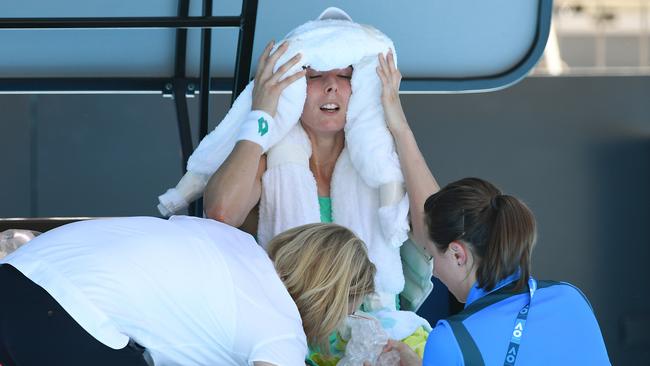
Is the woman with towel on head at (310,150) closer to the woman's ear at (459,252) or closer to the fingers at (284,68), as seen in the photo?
the fingers at (284,68)

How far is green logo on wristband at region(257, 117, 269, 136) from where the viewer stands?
2.84 metres

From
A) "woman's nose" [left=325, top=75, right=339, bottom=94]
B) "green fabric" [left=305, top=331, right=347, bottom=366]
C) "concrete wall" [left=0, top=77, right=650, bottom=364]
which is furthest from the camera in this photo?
"concrete wall" [left=0, top=77, right=650, bottom=364]

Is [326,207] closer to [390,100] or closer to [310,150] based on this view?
[310,150]

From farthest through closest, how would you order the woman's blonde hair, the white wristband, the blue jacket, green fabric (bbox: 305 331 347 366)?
the white wristband < green fabric (bbox: 305 331 347 366) < the woman's blonde hair < the blue jacket

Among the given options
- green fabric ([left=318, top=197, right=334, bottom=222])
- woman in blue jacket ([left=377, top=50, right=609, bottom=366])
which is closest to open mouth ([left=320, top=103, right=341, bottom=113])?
green fabric ([left=318, top=197, right=334, bottom=222])

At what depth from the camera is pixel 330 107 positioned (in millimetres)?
2951

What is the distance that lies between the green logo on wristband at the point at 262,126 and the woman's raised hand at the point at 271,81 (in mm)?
31

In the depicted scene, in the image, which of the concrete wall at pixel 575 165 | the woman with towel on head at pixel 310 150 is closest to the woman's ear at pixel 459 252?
the woman with towel on head at pixel 310 150

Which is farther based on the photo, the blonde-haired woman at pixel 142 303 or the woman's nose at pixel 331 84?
the woman's nose at pixel 331 84

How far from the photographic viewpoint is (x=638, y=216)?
16.7ft

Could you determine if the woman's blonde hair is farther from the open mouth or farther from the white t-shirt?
the open mouth

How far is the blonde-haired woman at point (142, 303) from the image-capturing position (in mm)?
2039

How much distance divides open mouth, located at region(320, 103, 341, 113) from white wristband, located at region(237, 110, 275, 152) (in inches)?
6.5

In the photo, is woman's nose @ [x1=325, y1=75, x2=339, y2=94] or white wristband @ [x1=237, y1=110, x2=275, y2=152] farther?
woman's nose @ [x1=325, y1=75, x2=339, y2=94]
